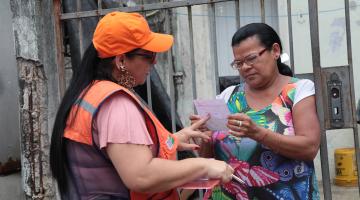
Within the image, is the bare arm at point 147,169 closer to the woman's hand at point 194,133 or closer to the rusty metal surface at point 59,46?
the woman's hand at point 194,133

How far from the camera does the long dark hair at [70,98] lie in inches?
68.4

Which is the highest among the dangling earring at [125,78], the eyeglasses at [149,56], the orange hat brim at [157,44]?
the orange hat brim at [157,44]

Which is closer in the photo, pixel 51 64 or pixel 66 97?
pixel 66 97

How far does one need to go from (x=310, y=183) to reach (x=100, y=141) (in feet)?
3.30

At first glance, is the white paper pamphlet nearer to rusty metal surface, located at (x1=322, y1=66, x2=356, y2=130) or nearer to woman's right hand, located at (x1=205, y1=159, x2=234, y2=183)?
woman's right hand, located at (x1=205, y1=159, x2=234, y2=183)

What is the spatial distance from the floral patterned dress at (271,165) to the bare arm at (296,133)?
0.05m

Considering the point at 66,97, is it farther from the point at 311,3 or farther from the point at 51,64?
the point at 51,64

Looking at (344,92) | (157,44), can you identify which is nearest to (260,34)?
(344,92)

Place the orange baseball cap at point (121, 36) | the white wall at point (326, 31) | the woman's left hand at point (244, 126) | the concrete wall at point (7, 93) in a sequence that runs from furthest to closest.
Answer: the white wall at point (326, 31)
the concrete wall at point (7, 93)
the woman's left hand at point (244, 126)
the orange baseball cap at point (121, 36)

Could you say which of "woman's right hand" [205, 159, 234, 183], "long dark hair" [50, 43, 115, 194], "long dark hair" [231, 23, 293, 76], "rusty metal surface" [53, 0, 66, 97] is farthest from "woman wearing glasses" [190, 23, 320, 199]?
"rusty metal surface" [53, 0, 66, 97]

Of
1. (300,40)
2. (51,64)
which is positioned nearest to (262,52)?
(51,64)

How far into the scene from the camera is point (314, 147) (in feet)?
6.74

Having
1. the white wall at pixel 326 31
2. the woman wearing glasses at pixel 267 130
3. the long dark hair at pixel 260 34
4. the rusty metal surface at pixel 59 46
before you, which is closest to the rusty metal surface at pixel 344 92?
the woman wearing glasses at pixel 267 130

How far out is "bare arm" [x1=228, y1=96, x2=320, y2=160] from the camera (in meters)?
1.99
